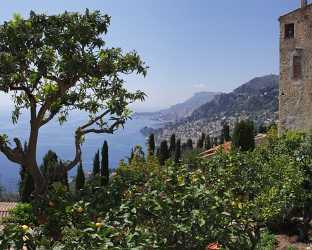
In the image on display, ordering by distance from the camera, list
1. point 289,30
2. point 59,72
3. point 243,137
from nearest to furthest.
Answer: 1. point 59,72
2. point 289,30
3. point 243,137

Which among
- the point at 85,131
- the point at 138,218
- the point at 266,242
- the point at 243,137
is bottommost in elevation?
the point at 266,242

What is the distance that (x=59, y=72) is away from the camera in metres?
6.73

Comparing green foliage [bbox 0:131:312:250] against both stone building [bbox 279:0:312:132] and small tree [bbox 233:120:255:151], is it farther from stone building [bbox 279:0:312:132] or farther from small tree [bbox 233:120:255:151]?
small tree [bbox 233:120:255:151]

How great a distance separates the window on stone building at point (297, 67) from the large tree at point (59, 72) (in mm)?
17019

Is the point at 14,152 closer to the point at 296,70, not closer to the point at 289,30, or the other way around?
the point at 296,70

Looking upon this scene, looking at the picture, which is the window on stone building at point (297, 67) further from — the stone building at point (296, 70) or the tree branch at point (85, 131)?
the tree branch at point (85, 131)

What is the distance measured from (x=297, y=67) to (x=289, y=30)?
1873 millimetres

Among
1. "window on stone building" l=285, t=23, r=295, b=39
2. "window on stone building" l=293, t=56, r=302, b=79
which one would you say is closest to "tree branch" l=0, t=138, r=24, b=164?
"window on stone building" l=293, t=56, r=302, b=79

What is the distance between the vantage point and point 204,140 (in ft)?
228

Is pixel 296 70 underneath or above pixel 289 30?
underneath

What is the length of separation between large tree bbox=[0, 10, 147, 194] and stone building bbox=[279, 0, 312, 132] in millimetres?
16830

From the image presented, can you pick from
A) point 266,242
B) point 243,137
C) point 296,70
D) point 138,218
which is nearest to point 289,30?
point 296,70

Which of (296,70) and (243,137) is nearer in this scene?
(296,70)

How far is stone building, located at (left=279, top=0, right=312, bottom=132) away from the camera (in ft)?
75.0
